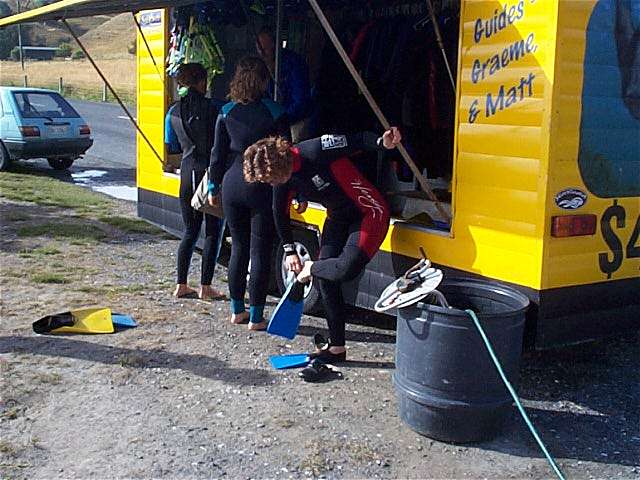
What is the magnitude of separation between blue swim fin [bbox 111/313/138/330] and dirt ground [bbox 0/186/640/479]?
3.7 inches

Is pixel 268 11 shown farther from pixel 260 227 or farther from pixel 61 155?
pixel 61 155

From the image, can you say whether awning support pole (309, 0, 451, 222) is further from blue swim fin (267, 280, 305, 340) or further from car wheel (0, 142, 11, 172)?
car wheel (0, 142, 11, 172)

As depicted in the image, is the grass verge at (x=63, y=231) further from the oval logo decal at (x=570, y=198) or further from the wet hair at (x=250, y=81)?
the oval logo decal at (x=570, y=198)

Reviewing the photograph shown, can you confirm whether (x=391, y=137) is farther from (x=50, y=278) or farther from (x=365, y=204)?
(x=50, y=278)

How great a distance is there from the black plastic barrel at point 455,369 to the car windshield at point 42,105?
12410mm

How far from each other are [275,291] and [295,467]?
10.2 feet

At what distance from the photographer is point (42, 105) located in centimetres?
1525

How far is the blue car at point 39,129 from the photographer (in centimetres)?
1449

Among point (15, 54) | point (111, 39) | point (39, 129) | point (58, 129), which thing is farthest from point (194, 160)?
point (111, 39)

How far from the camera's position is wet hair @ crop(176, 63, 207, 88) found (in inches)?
255

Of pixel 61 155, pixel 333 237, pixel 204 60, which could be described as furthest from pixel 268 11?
pixel 61 155

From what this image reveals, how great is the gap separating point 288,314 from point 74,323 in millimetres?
1561

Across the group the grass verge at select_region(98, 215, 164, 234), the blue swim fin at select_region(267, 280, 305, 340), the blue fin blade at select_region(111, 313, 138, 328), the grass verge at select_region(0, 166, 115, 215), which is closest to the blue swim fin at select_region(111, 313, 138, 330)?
the blue fin blade at select_region(111, 313, 138, 328)

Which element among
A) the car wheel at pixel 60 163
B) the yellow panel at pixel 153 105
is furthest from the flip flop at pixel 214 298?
the car wheel at pixel 60 163
